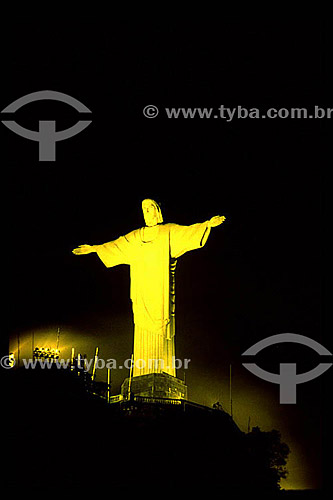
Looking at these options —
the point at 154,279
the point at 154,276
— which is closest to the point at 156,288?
the point at 154,279

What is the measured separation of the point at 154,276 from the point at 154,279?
11 cm

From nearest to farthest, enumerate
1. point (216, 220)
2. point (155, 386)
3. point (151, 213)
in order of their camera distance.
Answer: point (155, 386) → point (216, 220) → point (151, 213)

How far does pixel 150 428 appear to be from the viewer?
16.6m

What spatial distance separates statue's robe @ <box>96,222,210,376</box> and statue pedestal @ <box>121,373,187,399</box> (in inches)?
16.5

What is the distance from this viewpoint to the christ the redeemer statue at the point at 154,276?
21.2 m

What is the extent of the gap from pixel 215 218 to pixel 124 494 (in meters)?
9.77

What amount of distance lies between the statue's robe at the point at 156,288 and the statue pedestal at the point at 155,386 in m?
0.42

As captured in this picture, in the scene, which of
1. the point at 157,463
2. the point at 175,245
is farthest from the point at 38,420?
the point at 175,245

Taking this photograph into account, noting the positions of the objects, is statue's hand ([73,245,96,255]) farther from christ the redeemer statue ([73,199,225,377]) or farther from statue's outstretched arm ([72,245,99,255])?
christ the redeemer statue ([73,199,225,377])

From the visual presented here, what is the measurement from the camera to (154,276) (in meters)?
21.9

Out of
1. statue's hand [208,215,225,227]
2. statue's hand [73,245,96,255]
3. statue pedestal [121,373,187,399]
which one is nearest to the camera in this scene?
statue pedestal [121,373,187,399]

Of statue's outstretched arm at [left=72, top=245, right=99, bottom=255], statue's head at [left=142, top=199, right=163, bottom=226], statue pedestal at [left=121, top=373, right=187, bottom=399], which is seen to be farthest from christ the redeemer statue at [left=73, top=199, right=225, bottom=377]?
statue's outstretched arm at [left=72, top=245, right=99, bottom=255]

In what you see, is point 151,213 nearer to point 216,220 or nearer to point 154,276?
point 154,276

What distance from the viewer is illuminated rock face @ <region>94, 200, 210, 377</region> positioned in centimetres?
2120
